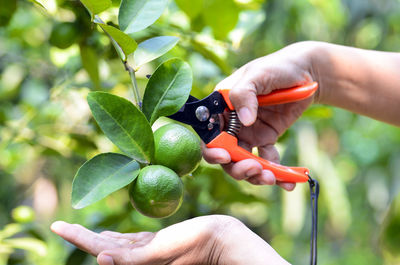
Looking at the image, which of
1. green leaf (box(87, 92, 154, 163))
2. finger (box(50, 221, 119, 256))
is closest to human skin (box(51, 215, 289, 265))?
finger (box(50, 221, 119, 256))

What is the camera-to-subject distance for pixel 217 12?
3.60 feet

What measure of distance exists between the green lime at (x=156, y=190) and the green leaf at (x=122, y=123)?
4 centimetres

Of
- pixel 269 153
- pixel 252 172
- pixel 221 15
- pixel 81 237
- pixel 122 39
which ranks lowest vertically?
pixel 269 153

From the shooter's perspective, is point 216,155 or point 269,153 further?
point 269,153

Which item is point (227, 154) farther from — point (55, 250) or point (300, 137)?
point (300, 137)

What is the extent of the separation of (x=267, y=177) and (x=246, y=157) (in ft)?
0.22

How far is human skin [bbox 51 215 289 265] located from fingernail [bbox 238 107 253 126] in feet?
0.72

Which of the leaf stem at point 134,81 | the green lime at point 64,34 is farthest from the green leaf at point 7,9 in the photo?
the leaf stem at point 134,81

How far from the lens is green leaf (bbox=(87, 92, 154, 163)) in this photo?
2.13 feet

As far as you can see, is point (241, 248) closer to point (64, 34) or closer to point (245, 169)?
point (245, 169)

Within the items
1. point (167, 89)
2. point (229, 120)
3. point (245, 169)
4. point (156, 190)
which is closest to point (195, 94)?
point (229, 120)

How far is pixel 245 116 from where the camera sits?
910 mm

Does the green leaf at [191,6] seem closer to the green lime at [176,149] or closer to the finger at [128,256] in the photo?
the green lime at [176,149]

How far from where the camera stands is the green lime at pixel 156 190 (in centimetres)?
66
